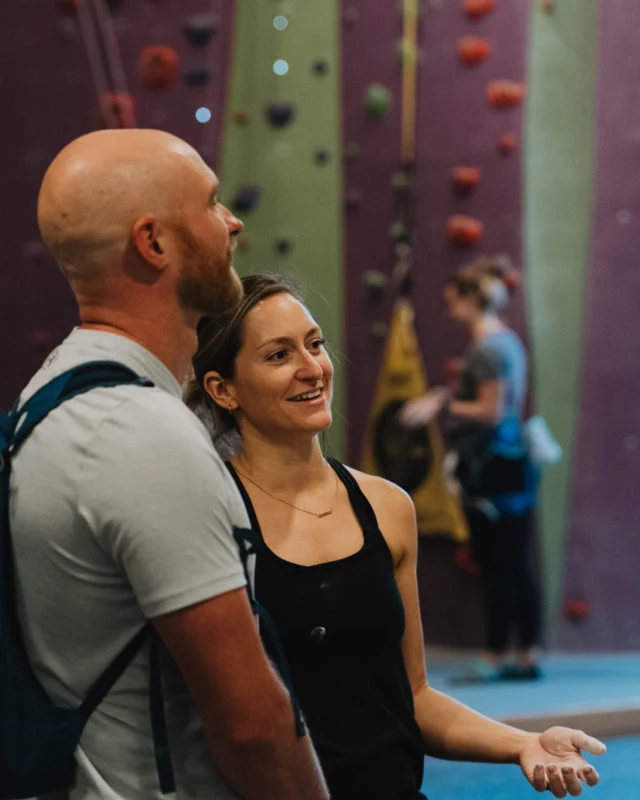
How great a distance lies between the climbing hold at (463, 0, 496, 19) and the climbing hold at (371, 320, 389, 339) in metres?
1.46

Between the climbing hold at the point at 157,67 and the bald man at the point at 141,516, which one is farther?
the climbing hold at the point at 157,67

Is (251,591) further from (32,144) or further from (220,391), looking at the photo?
(32,144)

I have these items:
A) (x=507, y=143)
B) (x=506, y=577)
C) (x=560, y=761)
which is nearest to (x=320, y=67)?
(x=507, y=143)

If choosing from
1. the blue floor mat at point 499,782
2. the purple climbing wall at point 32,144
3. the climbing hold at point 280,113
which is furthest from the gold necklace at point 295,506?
the climbing hold at point 280,113

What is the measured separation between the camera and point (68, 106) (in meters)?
4.23

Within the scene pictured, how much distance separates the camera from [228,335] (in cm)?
166

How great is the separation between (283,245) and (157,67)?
38.8 inches

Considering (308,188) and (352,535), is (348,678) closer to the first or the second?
(352,535)

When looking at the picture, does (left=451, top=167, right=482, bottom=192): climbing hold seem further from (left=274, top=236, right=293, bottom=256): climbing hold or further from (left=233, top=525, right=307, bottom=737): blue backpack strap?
(left=233, top=525, right=307, bottom=737): blue backpack strap

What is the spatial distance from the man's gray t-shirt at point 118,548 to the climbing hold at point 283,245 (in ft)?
13.3

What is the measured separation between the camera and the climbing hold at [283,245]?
509 cm

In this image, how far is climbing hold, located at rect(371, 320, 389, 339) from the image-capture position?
208 inches

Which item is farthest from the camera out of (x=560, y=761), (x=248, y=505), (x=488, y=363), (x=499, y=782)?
(x=488, y=363)

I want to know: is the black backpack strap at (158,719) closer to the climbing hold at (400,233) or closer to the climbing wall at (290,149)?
the climbing wall at (290,149)
